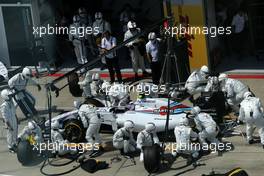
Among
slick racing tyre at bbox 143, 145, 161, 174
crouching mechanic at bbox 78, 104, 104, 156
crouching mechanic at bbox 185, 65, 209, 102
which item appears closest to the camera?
slick racing tyre at bbox 143, 145, 161, 174

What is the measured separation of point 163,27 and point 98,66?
3.35 metres

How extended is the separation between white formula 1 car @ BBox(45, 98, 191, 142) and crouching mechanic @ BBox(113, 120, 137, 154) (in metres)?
0.75

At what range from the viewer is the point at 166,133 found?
15156mm

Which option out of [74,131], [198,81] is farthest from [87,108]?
[198,81]

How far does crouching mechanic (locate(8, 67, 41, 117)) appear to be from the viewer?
57.9 ft

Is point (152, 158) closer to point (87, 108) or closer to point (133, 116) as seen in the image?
point (133, 116)

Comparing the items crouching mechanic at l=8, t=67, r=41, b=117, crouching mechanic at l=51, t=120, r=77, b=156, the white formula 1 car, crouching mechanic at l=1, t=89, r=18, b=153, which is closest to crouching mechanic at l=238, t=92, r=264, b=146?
the white formula 1 car

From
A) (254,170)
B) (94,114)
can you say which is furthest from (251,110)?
(94,114)

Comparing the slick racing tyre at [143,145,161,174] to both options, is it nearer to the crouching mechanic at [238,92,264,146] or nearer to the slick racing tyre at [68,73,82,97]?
the crouching mechanic at [238,92,264,146]

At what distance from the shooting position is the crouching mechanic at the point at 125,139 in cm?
1552

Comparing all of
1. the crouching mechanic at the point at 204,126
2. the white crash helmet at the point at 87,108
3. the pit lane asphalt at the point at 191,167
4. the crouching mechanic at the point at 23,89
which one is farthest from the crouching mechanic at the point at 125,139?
the crouching mechanic at the point at 23,89

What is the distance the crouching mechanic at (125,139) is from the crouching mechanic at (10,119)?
8.67 ft

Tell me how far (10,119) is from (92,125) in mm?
2056

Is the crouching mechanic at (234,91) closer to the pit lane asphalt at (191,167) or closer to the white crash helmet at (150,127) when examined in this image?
the pit lane asphalt at (191,167)
